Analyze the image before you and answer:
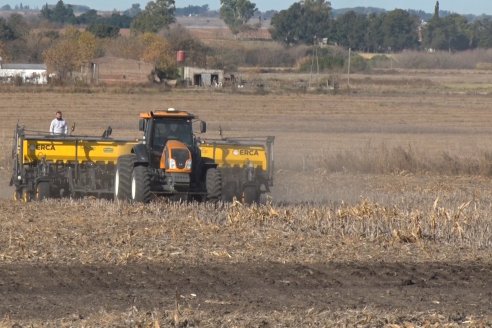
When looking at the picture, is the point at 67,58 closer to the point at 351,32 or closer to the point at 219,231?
the point at 219,231

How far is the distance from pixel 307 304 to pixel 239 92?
162 ft

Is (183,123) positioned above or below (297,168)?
above

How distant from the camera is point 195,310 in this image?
32.8 ft

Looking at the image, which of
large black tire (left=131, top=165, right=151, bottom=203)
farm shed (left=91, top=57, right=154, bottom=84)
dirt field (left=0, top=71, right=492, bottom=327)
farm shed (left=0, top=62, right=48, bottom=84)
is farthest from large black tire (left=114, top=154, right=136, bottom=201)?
farm shed (left=91, top=57, right=154, bottom=84)

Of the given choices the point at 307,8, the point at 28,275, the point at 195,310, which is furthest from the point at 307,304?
the point at 307,8

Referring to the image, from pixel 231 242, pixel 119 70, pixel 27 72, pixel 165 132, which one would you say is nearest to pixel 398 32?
pixel 27 72

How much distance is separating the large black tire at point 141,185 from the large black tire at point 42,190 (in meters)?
2.38

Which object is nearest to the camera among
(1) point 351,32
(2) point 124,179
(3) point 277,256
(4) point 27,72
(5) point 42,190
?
(3) point 277,256

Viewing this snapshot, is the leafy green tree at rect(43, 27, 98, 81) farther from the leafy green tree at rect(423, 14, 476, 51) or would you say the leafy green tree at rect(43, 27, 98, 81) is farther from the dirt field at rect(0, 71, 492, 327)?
the leafy green tree at rect(423, 14, 476, 51)

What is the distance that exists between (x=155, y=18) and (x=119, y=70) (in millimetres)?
83632

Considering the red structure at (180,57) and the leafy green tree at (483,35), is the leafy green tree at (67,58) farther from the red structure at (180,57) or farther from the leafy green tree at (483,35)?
the leafy green tree at (483,35)

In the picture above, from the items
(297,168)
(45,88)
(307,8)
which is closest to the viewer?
(297,168)

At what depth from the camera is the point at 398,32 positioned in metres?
182

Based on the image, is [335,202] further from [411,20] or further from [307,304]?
[411,20]
